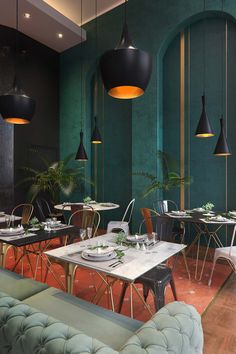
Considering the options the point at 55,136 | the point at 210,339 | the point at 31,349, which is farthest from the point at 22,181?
the point at 31,349

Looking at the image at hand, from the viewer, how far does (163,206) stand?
452 centimetres

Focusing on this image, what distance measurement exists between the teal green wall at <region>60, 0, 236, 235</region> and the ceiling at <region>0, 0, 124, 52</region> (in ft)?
0.72

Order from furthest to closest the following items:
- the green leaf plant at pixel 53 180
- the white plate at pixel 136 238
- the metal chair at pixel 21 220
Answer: the green leaf plant at pixel 53 180 → the metal chair at pixel 21 220 → the white plate at pixel 136 238

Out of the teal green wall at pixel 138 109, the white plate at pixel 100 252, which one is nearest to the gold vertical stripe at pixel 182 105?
the teal green wall at pixel 138 109

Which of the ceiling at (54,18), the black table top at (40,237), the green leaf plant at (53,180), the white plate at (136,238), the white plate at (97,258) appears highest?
the ceiling at (54,18)

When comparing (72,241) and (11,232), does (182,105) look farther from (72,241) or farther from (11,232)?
(11,232)

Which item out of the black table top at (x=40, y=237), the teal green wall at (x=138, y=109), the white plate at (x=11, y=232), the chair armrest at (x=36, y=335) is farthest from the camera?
the teal green wall at (x=138, y=109)

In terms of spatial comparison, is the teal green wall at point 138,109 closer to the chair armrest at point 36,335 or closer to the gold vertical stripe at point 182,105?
the gold vertical stripe at point 182,105

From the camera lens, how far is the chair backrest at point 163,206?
4496 mm

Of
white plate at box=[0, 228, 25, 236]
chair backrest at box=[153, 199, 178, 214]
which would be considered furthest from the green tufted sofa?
chair backrest at box=[153, 199, 178, 214]

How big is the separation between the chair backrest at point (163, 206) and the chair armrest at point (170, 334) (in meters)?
3.40

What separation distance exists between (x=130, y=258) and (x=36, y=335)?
97 cm

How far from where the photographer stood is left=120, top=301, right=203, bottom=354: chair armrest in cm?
87

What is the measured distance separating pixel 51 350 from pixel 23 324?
18 cm
